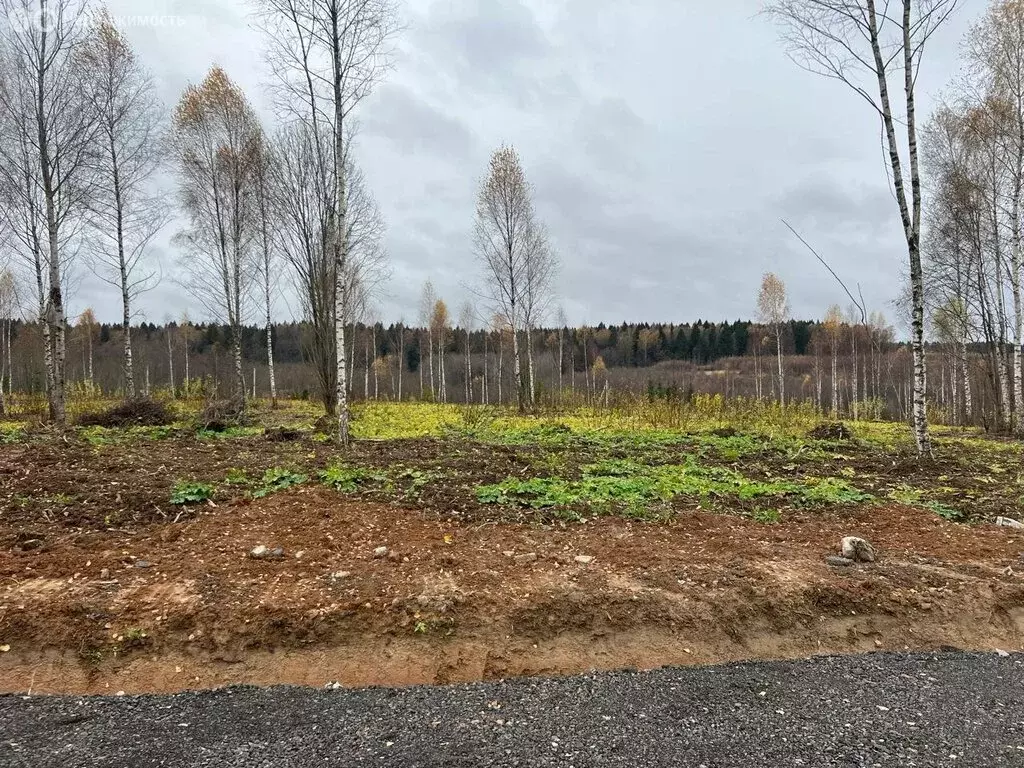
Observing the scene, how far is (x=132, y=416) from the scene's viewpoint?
12953 mm

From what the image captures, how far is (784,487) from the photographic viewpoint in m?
6.38

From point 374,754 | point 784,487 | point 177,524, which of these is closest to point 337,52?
point 177,524

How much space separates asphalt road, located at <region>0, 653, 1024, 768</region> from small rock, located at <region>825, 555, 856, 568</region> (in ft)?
3.46

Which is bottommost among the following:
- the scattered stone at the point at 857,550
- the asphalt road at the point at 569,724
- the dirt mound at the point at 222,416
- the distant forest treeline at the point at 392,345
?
the asphalt road at the point at 569,724

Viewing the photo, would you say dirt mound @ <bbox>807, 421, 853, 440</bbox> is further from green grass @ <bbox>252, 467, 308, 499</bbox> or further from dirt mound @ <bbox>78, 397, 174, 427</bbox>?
dirt mound @ <bbox>78, 397, 174, 427</bbox>

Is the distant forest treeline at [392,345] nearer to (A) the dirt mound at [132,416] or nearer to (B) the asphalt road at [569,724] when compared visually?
(A) the dirt mound at [132,416]

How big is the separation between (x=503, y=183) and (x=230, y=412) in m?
14.6

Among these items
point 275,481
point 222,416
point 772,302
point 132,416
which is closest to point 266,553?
point 275,481

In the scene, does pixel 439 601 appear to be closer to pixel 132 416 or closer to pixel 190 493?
pixel 190 493

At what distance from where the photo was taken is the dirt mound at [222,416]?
12.0 meters

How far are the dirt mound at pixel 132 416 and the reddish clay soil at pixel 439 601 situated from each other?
9.56 metres

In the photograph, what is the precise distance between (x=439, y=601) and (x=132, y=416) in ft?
42.2

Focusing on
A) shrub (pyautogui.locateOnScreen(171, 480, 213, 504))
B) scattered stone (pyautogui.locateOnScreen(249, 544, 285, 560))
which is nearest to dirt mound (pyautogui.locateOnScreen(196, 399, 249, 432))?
shrub (pyautogui.locateOnScreen(171, 480, 213, 504))

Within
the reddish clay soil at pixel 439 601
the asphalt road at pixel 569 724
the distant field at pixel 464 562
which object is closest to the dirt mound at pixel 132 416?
the distant field at pixel 464 562
